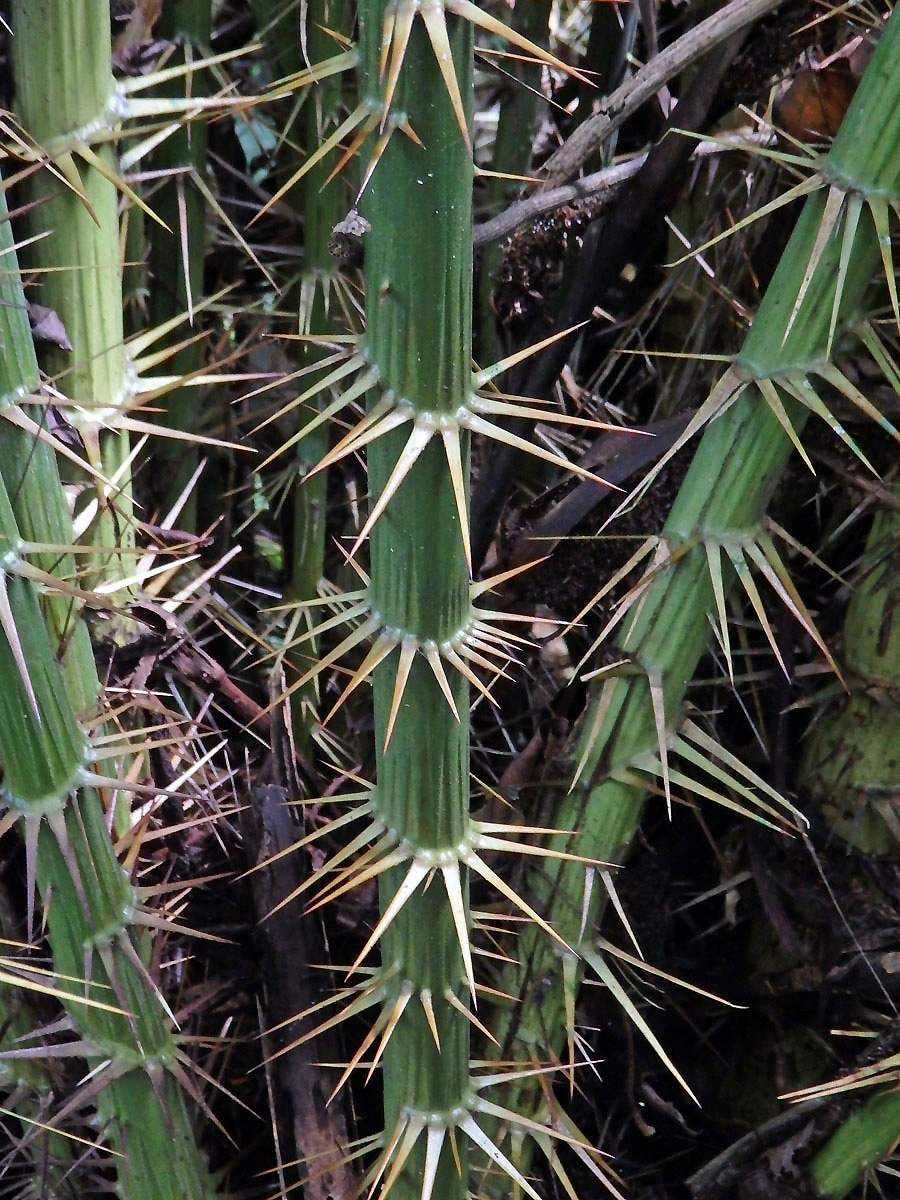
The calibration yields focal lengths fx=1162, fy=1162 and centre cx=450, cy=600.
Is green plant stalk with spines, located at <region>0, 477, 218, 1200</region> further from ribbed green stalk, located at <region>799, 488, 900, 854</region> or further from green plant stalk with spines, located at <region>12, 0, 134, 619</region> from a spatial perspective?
ribbed green stalk, located at <region>799, 488, 900, 854</region>

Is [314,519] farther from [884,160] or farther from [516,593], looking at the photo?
[884,160]

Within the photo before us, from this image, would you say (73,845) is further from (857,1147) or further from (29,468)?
(857,1147)

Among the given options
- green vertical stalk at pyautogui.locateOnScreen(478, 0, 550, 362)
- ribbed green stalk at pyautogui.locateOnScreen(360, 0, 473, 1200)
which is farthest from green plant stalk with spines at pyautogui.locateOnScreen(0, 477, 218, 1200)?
green vertical stalk at pyautogui.locateOnScreen(478, 0, 550, 362)

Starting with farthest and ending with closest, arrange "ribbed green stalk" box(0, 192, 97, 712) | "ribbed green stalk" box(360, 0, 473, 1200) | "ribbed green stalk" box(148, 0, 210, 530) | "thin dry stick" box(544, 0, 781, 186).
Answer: "ribbed green stalk" box(148, 0, 210, 530) < "thin dry stick" box(544, 0, 781, 186) < "ribbed green stalk" box(0, 192, 97, 712) < "ribbed green stalk" box(360, 0, 473, 1200)

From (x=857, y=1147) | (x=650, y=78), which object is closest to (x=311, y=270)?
(x=650, y=78)

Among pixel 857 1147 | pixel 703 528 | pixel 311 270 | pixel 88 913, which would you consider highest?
pixel 311 270

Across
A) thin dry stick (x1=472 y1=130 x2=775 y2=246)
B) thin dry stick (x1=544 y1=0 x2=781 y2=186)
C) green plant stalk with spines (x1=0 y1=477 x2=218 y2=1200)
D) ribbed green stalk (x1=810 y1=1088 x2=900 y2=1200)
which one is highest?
thin dry stick (x1=544 y1=0 x2=781 y2=186)
